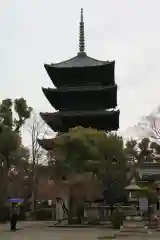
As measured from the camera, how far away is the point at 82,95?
54.4m

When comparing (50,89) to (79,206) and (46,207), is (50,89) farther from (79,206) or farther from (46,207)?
(79,206)

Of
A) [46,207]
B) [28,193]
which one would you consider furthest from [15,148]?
[46,207]

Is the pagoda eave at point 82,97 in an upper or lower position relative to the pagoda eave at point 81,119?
upper

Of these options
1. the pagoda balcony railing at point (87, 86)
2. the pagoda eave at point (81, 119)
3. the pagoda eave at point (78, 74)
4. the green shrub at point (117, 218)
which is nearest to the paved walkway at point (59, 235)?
the green shrub at point (117, 218)

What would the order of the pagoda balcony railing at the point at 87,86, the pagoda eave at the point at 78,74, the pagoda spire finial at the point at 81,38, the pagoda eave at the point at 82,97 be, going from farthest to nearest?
the pagoda spire finial at the point at 81,38 → the pagoda balcony railing at the point at 87,86 → the pagoda eave at the point at 78,74 → the pagoda eave at the point at 82,97

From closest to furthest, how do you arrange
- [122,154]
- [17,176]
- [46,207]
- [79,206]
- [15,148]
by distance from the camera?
[79,206] < [122,154] < [15,148] < [17,176] < [46,207]

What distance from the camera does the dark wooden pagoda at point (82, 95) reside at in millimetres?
53062

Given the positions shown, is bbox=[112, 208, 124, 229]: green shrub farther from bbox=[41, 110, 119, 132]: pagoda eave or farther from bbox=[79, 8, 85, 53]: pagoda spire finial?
bbox=[79, 8, 85, 53]: pagoda spire finial

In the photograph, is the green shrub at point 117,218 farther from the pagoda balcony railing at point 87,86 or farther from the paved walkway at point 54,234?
the pagoda balcony railing at point 87,86

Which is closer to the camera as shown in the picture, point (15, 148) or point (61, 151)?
point (61, 151)

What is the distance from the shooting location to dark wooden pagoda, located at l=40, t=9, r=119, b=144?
53062mm

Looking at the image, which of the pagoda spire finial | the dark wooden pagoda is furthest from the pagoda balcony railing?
the pagoda spire finial

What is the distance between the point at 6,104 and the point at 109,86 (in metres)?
12.7

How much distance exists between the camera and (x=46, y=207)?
56.9 metres
